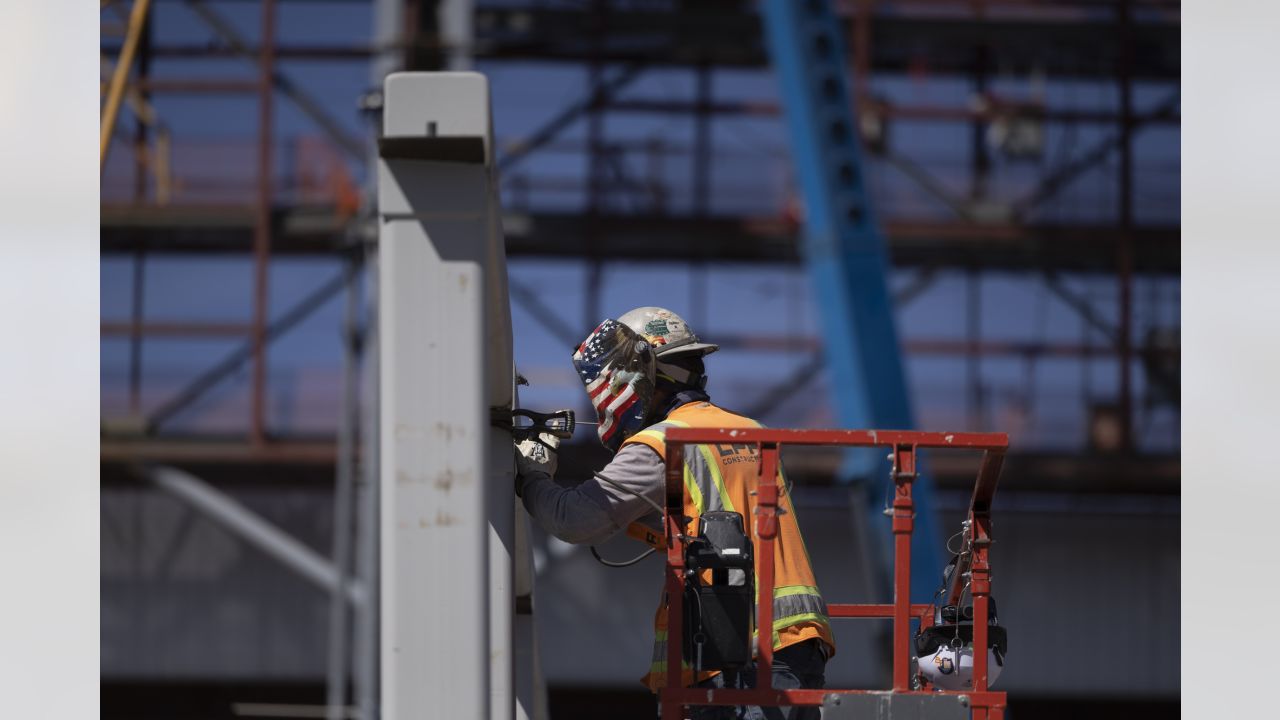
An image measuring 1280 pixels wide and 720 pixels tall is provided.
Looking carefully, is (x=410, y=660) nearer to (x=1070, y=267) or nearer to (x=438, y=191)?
(x=438, y=191)

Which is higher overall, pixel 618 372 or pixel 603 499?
pixel 618 372

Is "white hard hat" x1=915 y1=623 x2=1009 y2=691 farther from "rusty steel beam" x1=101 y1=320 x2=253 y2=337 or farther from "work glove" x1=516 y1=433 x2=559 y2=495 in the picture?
"rusty steel beam" x1=101 y1=320 x2=253 y2=337

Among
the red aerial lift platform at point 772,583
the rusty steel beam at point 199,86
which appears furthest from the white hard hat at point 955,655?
the rusty steel beam at point 199,86

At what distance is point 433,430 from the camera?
3473 millimetres

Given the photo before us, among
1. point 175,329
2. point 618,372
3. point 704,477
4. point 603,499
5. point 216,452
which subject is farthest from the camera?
point 175,329

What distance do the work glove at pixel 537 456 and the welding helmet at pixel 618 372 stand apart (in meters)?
0.20

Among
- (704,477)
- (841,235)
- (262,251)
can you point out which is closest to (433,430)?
(704,477)

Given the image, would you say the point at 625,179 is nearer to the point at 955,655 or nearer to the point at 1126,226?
the point at 1126,226

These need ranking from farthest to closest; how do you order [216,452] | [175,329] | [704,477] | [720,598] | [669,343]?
1. [175,329]
2. [216,452]
3. [669,343]
4. [704,477]
5. [720,598]

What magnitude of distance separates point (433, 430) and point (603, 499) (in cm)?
99

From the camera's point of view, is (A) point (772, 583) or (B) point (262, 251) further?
(B) point (262, 251)

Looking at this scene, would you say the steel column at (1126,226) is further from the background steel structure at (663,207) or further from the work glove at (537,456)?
the work glove at (537,456)

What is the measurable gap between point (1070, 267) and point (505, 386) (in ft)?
61.6
